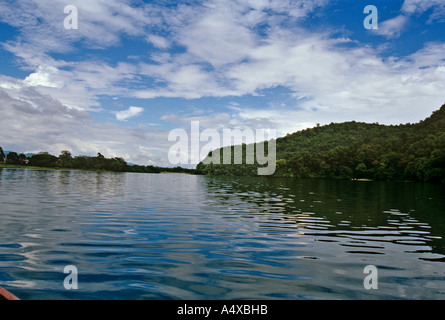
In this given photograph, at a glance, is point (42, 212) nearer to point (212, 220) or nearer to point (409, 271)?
point (212, 220)

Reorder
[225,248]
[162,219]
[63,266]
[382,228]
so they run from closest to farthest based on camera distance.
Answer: [63,266], [225,248], [382,228], [162,219]

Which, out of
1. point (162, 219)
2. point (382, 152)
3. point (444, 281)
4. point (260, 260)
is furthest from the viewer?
point (382, 152)

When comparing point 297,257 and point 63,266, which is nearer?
point 63,266

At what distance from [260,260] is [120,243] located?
6232mm

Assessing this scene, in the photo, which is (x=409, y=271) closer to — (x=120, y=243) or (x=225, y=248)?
(x=225, y=248)

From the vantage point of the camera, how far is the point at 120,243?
13.0 meters

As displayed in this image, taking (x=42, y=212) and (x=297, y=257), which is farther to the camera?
(x=42, y=212)
